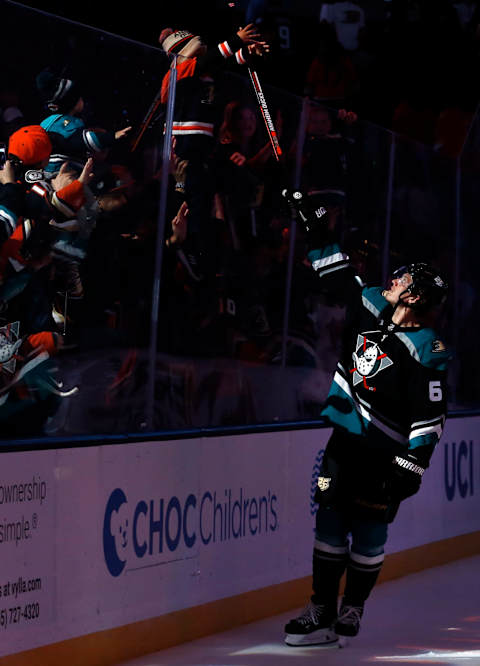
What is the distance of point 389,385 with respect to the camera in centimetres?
480

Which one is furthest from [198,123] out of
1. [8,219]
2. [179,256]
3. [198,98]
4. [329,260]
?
[8,219]

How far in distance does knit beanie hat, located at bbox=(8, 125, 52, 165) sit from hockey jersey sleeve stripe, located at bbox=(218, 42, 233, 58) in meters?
1.19

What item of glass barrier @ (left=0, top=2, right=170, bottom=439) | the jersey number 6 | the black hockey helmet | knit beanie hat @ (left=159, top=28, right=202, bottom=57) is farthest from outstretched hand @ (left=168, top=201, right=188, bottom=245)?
the jersey number 6

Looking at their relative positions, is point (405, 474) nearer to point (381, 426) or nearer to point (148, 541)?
point (381, 426)

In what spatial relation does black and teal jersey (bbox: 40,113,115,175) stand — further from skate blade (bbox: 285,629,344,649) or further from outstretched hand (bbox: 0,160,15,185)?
skate blade (bbox: 285,629,344,649)

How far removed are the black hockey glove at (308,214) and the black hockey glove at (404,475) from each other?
0.94m

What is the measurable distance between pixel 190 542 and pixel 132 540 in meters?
0.43

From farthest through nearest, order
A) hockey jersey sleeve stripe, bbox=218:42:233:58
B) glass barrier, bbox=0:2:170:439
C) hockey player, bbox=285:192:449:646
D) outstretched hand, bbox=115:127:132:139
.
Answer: hockey jersey sleeve stripe, bbox=218:42:233:58 → hockey player, bbox=285:192:449:646 → outstretched hand, bbox=115:127:132:139 → glass barrier, bbox=0:2:170:439

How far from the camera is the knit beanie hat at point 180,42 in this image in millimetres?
5254

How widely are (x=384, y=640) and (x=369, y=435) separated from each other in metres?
0.85

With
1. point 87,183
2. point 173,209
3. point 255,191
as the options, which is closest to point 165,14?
point 255,191

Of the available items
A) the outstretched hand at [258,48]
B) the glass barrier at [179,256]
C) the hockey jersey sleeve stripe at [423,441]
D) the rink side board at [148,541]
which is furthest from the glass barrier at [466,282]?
the hockey jersey sleeve stripe at [423,441]

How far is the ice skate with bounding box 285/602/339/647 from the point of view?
189 inches

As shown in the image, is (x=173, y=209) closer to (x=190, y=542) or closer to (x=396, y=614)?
(x=190, y=542)
